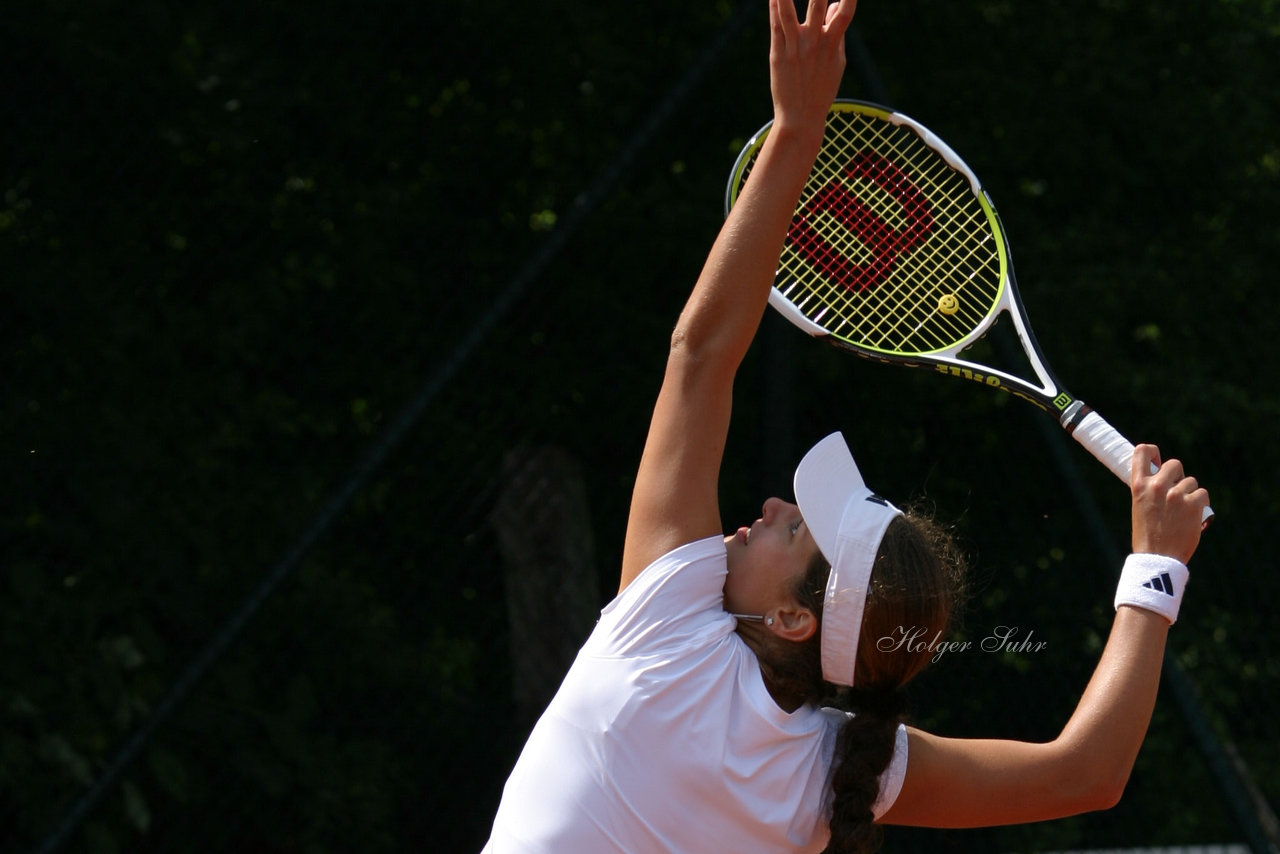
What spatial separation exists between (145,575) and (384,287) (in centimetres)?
94

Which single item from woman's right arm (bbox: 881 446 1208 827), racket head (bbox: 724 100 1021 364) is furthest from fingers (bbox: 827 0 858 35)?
woman's right arm (bbox: 881 446 1208 827)

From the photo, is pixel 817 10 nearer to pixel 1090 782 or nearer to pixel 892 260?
pixel 892 260

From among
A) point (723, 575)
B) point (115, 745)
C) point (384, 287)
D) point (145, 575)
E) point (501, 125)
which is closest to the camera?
point (723, 575)

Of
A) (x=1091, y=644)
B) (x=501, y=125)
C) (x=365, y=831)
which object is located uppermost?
(x=501, y=125)

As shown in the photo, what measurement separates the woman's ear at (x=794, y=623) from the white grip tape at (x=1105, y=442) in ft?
1.96

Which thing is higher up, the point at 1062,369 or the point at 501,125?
the point at 501,125

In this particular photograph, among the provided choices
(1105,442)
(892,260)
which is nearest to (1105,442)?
(1105,442)

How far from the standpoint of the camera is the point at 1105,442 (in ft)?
7.02

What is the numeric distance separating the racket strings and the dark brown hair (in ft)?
2.54

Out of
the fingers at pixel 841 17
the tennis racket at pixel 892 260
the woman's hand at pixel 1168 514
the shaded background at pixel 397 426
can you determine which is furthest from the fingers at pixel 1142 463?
the shaded background at pixel 397 426

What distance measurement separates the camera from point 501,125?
13.4ft

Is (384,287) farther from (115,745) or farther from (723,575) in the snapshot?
(723,575)

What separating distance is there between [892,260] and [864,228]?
8 cm

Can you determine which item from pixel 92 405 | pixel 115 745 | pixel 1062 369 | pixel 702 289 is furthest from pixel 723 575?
pixel 1062 369
